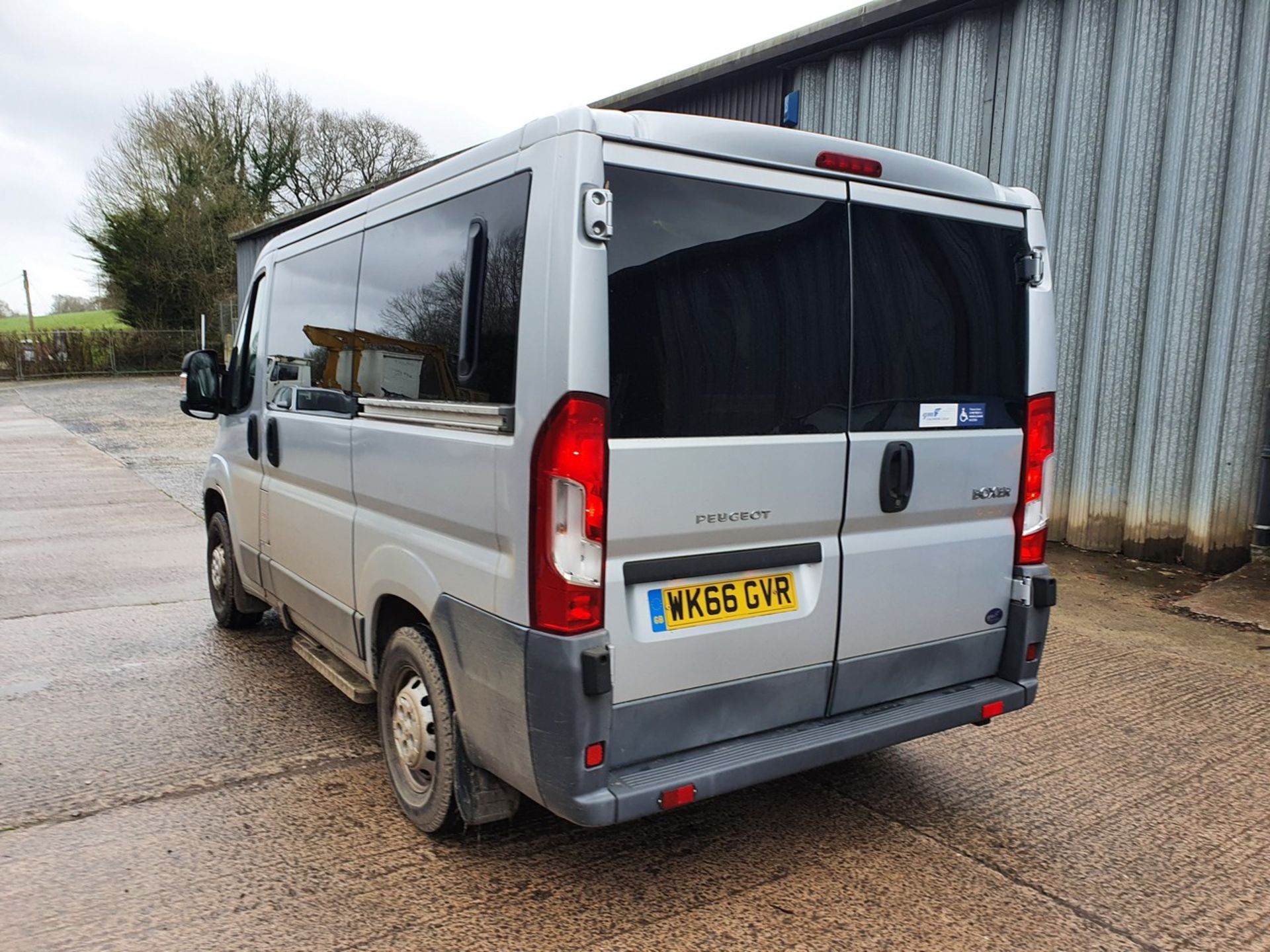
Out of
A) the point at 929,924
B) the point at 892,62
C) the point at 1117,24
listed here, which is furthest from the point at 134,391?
the point at 929,924

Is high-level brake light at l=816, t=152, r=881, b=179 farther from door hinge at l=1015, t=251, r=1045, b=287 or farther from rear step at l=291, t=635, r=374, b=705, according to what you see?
rear step at l=291, t=635, r=374, b=705

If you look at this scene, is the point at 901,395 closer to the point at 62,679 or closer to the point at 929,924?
the point at 929,924

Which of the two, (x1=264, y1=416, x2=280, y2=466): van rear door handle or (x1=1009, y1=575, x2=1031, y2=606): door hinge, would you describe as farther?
(x1=264, y1=416, x2=280, y2=466): van rear door handle

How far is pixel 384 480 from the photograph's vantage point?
10.6ft

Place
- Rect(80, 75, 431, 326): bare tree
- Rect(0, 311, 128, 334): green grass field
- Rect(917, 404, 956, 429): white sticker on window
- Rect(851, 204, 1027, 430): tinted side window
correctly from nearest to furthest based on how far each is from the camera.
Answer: Rect(851, 204, 1027, 430): tinted side window
Rect(917, 404, 956, 429): white sticker on window
Rect(80, 75, 431, 326): bare tree
Rect(0, 311, 128, 334): green grass field

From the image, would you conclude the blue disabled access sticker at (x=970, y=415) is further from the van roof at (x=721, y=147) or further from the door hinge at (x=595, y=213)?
the door hinge at (x=595, y=213)

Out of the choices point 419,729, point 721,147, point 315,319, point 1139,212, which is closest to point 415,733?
point 419,729

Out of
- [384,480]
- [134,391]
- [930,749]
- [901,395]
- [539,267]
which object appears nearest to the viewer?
[539,267]

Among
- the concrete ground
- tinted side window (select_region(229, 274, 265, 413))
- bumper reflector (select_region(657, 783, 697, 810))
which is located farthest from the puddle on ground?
bumper reflector (select_region(657, 783, 697, 810))

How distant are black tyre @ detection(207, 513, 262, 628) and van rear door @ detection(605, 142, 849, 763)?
359cm

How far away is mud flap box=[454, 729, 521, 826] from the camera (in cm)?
289

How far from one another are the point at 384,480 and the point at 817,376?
60.1 inches

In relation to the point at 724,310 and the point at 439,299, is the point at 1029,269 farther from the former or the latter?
the point at 439,299

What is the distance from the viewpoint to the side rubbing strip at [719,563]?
8.38ft
